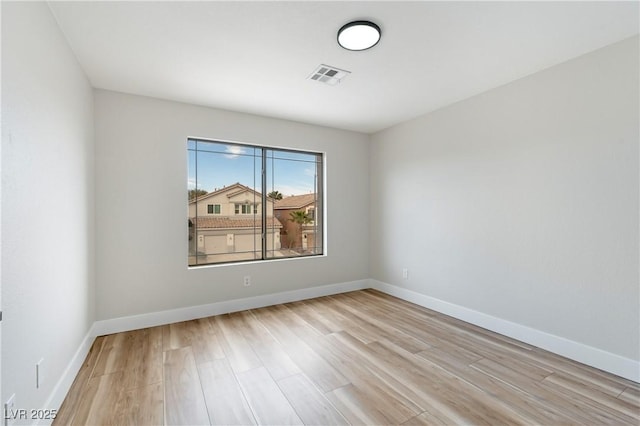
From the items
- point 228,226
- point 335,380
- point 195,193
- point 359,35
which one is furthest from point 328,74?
point 335,380

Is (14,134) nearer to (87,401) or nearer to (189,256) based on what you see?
(87,401)

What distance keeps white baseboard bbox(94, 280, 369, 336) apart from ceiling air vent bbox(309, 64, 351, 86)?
2.73 m

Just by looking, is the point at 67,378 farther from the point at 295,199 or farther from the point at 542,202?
the point at 542,202

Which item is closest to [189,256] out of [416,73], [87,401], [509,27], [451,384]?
[87,401]

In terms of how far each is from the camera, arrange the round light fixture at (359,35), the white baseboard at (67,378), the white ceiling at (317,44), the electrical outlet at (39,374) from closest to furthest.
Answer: the electrical outlet at (39,374) < the white baseboard at (67,378) < the white ceiling at (317,44) < the round light fixture at (359,35)

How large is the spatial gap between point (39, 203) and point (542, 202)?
3.81 metres

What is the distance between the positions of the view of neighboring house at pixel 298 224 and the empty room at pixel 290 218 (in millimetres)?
76

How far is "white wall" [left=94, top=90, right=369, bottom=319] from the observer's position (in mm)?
2938

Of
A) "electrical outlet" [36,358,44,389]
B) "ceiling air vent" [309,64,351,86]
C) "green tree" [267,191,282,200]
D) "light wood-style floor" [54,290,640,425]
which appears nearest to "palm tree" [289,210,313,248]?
"green tree" [267,191,282,200]

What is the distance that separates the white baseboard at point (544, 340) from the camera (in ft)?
7.01

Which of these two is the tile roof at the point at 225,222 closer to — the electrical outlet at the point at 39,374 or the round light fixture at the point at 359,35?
the electrical outlet at the point at 39,374

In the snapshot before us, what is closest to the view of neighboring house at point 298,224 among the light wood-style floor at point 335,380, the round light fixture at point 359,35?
the light wood-style floor at point 335,380

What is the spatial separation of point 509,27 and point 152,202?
3631mm

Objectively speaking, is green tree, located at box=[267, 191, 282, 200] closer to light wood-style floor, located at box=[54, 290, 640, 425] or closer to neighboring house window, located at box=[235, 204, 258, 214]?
neighboring house window, located at box=[235, 204, 258, 214]
